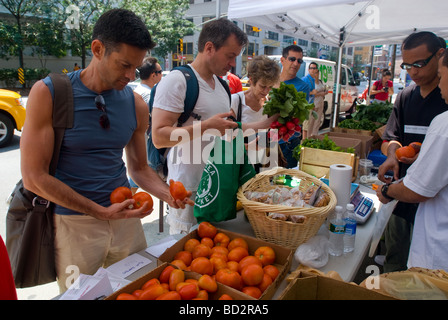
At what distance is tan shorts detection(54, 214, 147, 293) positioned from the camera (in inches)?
63.9

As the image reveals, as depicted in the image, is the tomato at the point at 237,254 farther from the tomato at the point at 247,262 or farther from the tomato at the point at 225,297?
the tomato at the point at 225,297

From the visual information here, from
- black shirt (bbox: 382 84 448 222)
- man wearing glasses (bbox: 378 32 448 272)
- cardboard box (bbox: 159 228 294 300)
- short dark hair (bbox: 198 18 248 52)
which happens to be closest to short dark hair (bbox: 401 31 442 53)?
man wearing glasses (bbox: 378 32 448 272)

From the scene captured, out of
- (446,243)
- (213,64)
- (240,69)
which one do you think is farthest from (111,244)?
(240,69)

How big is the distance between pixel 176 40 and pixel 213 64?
87.9 ft

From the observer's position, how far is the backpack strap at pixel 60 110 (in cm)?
145

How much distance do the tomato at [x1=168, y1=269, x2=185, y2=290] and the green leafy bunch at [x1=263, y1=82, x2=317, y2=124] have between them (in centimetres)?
162

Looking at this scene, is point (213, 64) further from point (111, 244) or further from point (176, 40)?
point (176, 40)

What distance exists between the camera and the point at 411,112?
2475 millimetres

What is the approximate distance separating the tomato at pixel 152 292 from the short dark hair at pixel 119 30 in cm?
105

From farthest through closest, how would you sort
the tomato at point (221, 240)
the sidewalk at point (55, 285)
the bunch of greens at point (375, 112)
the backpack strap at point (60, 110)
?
the bunch of greens at point (375, 112) → the sidewalk at point (55, 285) → the tomato at point (221, 240) → the backpack strap at point (60, 110)

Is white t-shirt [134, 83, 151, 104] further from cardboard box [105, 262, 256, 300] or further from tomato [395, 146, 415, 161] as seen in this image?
cardboard box [105, 262, 256, 300]

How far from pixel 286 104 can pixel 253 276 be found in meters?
1.56

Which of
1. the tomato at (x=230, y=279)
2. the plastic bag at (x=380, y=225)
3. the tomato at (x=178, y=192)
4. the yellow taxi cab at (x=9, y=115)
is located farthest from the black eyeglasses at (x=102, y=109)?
the yellow taxi cab at (x=9, y=115)

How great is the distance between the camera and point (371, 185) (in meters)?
2.84
